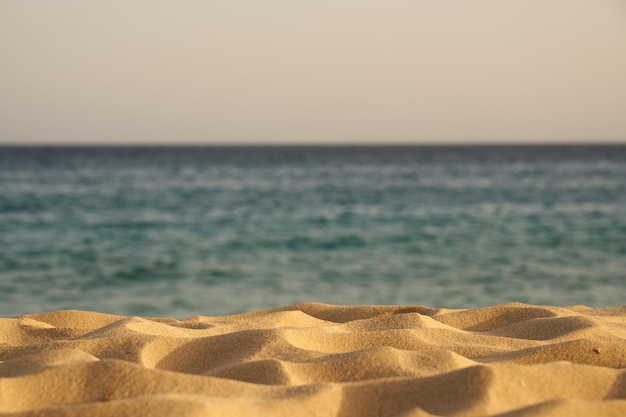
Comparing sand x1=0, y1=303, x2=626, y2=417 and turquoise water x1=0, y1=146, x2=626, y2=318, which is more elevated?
sand x1=0, y1=303, x2=626, y2=417

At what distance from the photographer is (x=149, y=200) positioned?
57.3 ft

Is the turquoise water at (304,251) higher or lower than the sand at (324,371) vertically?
lower

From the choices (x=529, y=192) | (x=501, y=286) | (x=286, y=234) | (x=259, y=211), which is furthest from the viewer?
(x=529, y=192)

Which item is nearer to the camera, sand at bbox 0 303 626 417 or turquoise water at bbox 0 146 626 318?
sand at bbox 0 303 626 417

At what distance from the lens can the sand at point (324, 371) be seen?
1.64m

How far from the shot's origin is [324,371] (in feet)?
6.49

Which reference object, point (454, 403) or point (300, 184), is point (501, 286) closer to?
point (454, 403)

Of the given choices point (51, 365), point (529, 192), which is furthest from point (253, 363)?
point (529, 192)

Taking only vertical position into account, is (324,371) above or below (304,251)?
→ above

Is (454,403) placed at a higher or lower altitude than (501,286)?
higher

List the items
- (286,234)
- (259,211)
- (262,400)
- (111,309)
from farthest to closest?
(259,211) → (286,234) → (111,309) → (262,400)

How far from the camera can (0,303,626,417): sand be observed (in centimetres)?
164

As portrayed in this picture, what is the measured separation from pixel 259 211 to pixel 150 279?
7.24 m

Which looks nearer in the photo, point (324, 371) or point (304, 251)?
point (324, 371)
